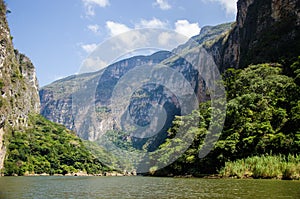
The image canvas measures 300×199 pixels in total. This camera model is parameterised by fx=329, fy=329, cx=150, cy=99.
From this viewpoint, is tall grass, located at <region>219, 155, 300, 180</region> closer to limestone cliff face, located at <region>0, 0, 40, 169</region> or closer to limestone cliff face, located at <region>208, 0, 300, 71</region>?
limestone cliff face, located at <region>208, 0, 300, 71</region>

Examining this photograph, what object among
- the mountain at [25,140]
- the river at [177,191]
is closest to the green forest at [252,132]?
the river at [177,191]

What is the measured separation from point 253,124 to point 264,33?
37.3 meters

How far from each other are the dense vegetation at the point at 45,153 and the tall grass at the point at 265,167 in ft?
160

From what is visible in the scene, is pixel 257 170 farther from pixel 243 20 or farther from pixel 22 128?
pixel 22 128

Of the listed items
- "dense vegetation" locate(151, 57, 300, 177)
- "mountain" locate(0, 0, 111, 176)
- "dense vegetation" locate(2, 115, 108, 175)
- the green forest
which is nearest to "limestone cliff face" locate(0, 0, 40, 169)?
"mountain" locate(0, 0, 111, 176)

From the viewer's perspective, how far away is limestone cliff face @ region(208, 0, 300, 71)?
54662 mm

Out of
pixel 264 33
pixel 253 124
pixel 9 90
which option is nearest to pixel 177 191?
pixel 253 124

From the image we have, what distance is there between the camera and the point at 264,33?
64625 millimetres

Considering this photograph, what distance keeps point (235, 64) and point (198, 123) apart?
141ft

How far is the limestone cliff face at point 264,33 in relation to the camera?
2152 inches

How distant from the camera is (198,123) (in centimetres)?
4191

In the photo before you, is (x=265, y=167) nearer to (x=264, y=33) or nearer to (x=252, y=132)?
(x=252, y=132)

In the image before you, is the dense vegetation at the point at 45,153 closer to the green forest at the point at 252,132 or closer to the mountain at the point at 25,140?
the mountain at the point at 25,140

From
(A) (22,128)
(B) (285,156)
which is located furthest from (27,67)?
(B) (285,156)
